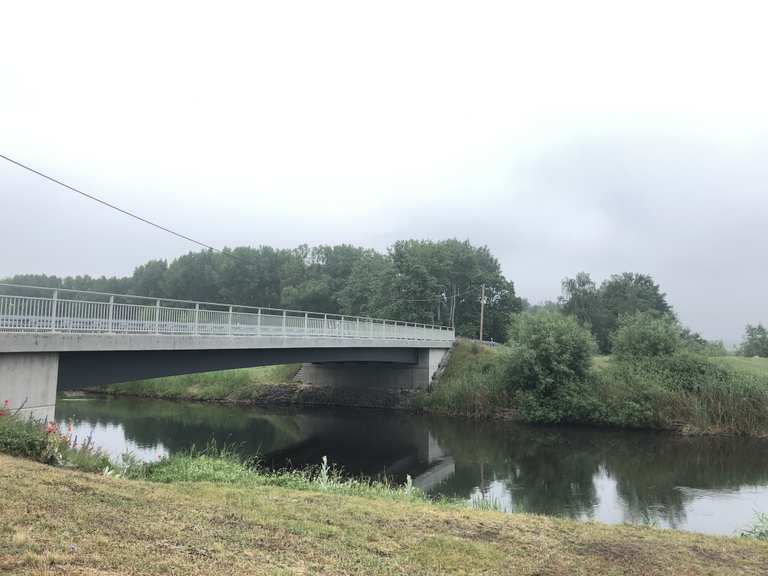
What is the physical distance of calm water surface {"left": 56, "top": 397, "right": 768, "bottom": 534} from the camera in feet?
55.8

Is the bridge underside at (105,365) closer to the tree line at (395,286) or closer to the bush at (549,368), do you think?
the bush at (549,368)

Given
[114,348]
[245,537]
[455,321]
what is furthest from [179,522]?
[455,321]

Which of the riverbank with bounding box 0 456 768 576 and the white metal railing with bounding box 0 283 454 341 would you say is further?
the white metal railing with bounding box 0 283 454 341

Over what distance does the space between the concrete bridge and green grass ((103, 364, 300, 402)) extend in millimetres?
13237

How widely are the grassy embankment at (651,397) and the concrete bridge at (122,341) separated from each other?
10.3m

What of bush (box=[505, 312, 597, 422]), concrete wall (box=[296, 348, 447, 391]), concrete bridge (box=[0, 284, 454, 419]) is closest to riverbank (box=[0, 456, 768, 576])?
concrete bridge (box=[0, 284, 454, 419])

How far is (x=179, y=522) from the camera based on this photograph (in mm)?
6609

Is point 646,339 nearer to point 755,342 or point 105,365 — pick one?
point 105,365

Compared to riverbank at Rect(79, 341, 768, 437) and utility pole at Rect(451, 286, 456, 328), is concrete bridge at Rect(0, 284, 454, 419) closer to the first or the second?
riverbank at Rect(79, 341, 768, 437)

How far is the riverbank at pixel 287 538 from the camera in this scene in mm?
5328

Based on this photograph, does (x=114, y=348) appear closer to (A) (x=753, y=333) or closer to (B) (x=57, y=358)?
(B) (x=57, y=358)

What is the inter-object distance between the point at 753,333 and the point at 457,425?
238 feet

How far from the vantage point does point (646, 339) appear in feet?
116

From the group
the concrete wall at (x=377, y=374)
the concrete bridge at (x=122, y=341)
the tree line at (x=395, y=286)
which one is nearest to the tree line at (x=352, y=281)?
the tree line at (x=395, y=286)
